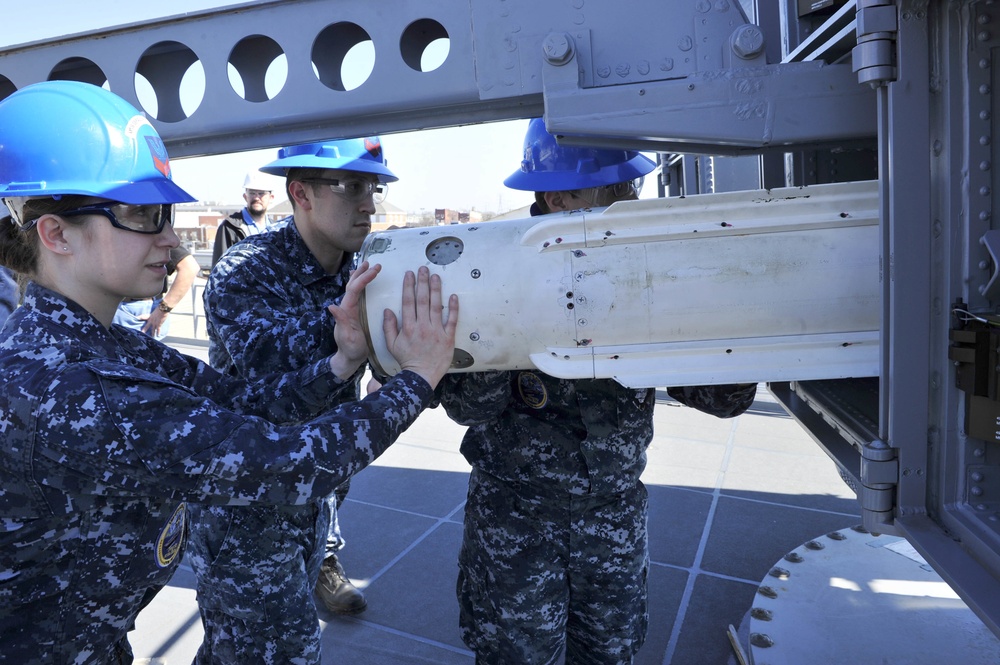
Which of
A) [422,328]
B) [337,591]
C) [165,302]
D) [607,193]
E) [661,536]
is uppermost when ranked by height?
[607,193]

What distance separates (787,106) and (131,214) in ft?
4.74

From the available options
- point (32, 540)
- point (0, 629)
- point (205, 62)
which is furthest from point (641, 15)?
point (0, 629)

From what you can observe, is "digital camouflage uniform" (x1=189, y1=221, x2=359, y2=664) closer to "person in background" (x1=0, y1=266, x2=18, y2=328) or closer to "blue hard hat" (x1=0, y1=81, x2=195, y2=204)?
"blue hard hat" (x1=0, y1=81, x2=195, y2=204)

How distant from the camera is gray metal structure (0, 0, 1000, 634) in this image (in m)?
1.31

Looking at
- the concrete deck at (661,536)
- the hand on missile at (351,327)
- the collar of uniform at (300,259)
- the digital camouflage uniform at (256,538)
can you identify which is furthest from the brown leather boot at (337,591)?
the hand on missile at (351,327)

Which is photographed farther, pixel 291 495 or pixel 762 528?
pixel 762 528

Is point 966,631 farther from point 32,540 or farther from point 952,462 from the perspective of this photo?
point 32,540

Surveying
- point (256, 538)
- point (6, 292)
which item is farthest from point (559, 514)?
point (6, 292)

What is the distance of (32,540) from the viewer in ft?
4.45

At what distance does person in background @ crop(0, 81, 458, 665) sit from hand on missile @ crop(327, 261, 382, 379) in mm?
253

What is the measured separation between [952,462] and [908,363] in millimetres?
216

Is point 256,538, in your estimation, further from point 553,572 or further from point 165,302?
point 165,302

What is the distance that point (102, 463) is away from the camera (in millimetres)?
1275

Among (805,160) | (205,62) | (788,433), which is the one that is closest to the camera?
(205,62)
